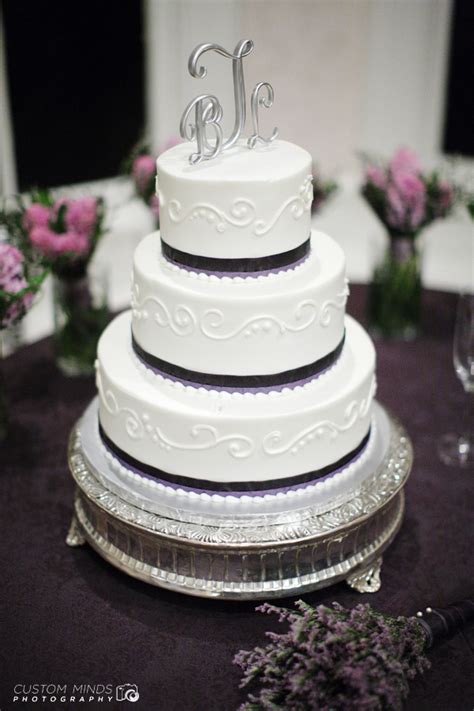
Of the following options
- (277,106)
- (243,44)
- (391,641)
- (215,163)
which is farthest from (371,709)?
(277,106)

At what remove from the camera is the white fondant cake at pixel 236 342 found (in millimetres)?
1879

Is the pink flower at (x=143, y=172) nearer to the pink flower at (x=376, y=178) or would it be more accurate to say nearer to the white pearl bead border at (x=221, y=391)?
the pink flower at (x=376, y=178)

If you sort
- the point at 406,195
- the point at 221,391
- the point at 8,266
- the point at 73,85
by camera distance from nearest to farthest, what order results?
the point at 221,391 < the point at 8,266 < the point at 406,195 < the point at 73,85

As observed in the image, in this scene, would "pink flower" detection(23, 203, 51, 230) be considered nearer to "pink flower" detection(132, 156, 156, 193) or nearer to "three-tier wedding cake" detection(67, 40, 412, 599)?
"pink flower" detection(132, 156, 156, 193)

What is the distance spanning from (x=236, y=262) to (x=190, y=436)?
42 centimetres

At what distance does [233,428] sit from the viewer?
6.20ft

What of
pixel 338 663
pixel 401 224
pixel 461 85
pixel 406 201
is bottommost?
pixel 338 663

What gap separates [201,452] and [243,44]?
98 cm

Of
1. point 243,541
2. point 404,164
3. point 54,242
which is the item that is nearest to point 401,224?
point 404,164

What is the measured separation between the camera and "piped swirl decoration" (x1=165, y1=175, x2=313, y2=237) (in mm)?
A: 1849

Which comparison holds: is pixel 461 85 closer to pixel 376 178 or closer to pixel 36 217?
pixel 376 178

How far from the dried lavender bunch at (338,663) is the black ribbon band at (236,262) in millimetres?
764

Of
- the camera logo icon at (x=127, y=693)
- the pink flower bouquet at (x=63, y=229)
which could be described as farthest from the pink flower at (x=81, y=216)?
the camera logo icon at (x=127, y=693)

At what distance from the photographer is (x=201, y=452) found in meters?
1.94
